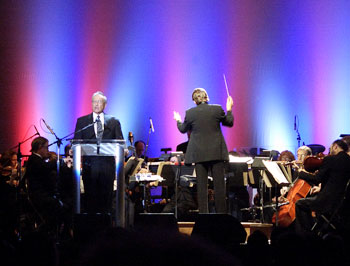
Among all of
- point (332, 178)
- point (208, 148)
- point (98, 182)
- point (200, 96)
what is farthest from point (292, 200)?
point (98, 182)

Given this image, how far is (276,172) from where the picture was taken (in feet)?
21.5

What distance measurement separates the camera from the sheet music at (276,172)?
647cm

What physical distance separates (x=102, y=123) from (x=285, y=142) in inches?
229

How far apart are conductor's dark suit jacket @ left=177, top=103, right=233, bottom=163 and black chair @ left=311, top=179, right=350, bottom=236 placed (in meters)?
1.30

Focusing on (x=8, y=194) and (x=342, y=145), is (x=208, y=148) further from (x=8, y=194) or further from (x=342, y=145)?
(x=8, y=194)

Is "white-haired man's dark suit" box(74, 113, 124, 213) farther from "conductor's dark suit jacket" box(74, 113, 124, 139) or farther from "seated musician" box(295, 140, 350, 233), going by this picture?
"seated musician" box(295, 140, 350, 233)

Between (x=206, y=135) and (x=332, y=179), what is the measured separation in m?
1.49

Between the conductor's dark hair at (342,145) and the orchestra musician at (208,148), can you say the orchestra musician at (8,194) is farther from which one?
the conductor's dark hair at (342,145)

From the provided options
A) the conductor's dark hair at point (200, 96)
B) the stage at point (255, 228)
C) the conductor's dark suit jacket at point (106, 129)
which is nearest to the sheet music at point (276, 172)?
the stage at point (255, 228)

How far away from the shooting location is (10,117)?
10219 millimetres

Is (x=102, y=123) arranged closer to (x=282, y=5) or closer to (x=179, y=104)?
(x=179, y=104)

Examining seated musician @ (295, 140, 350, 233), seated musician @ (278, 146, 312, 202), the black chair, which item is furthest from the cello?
seated musician @ (295, 140, 350, 233)

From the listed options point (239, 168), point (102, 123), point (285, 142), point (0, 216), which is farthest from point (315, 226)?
point (285, 142)

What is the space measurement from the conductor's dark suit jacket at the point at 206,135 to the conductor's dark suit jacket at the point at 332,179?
112 cm
